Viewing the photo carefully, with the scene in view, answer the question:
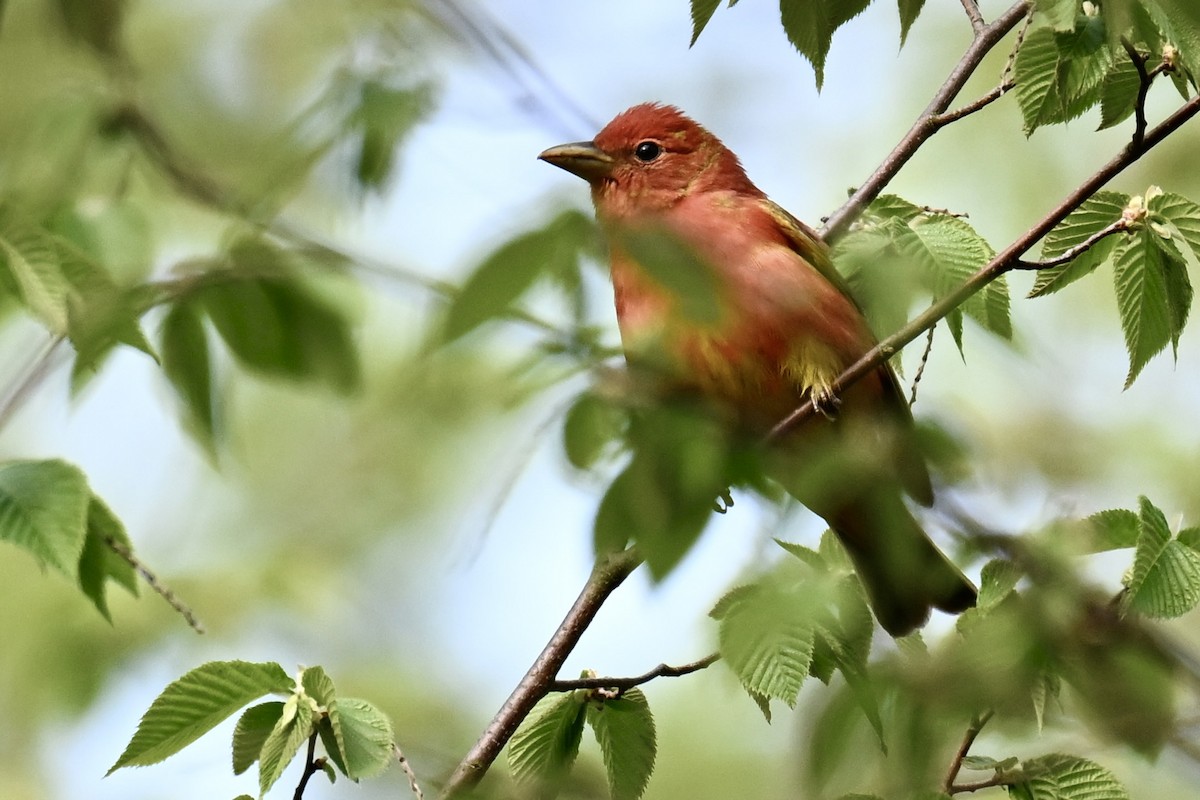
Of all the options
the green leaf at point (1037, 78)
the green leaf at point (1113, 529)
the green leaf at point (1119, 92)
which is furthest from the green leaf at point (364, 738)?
the green leaf at point (1119, 92)

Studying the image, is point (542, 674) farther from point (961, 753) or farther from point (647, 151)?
point (647, 151)

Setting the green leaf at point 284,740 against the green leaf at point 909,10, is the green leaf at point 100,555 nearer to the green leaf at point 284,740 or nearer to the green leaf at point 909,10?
the green leaf at point 284,740

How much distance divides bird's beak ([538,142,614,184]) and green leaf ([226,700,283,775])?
287 cm

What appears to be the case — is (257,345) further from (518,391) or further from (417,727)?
(417,727)

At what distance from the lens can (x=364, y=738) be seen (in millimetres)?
2648

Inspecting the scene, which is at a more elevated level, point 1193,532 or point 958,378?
point 958,378

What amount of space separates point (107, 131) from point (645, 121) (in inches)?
119

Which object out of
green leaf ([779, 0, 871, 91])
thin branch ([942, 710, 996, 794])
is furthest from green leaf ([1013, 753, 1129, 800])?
green leaf ([779, 0, 871, 91])

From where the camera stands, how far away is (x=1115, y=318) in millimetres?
11484

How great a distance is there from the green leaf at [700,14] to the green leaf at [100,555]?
1780 millimetres

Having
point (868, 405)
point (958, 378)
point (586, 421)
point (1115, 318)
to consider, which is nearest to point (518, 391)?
point (586, 421)

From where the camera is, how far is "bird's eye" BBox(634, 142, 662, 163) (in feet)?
17.6

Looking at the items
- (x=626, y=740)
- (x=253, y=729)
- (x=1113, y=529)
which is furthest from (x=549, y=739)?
(x=1113, y=529)

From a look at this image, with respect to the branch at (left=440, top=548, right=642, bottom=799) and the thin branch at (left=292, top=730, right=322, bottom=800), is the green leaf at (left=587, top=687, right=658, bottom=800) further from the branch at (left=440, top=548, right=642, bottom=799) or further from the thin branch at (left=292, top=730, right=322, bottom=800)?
the thin branch at (left=292, top=730, right=322, bottom=800)
